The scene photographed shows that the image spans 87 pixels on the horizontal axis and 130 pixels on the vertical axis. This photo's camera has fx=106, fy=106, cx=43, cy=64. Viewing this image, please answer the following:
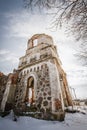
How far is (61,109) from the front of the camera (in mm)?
6586

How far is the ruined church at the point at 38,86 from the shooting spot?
6927mm

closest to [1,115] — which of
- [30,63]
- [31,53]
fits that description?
[30,63]

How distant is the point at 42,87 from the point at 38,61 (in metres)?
2.55

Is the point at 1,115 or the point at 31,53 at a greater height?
the point at 31,53

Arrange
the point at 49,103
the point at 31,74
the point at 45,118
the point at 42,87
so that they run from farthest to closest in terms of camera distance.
Result: 1. the point at 31,74
2. the point at 42,87
3. the point at 49,103
4. the point at 45,118

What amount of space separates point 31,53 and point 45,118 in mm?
6596

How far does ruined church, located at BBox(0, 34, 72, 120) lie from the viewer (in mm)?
6927

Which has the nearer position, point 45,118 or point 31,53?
point 45,118

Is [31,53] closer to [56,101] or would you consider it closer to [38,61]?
[38,61]

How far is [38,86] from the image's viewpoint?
8281 mm

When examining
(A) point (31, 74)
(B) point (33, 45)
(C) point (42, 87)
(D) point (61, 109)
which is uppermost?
(B) point (33, 45)

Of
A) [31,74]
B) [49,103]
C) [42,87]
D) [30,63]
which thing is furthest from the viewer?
[30,63]

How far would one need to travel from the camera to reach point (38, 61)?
31.3 feet

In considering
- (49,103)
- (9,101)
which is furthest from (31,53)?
(49,103)
